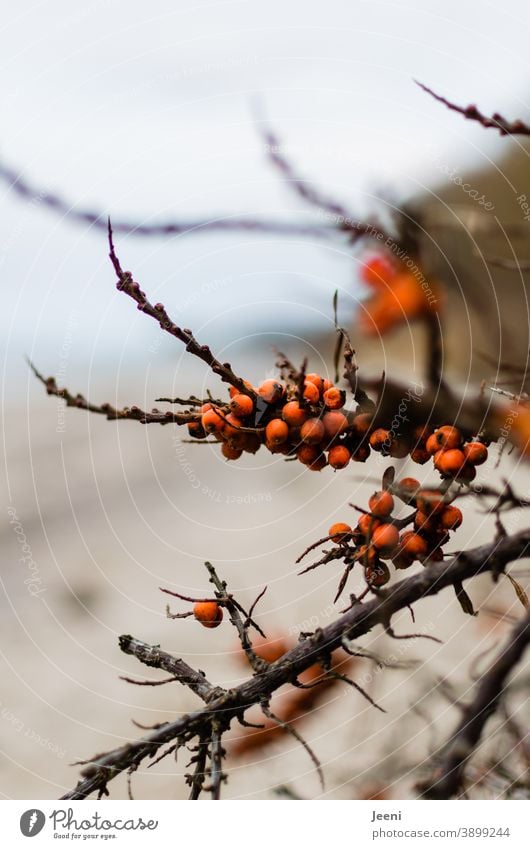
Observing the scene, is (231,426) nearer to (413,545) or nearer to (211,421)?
(211,421)

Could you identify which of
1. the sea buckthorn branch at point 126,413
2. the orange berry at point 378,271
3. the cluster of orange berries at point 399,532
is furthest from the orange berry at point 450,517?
the orange berry at point 378,271

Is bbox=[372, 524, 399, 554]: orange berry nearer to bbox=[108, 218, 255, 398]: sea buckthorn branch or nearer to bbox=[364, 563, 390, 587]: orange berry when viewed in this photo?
bbox=[364, 563, 390, 587]: orange berry

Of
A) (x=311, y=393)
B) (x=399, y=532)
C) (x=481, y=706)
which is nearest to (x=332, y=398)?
(x=311, y=393)

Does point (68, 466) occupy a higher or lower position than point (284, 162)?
higher

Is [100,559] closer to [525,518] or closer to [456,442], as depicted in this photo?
[525,518]

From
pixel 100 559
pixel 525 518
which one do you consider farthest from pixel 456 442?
pixel 100 559

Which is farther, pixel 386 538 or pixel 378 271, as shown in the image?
pixel 378 271

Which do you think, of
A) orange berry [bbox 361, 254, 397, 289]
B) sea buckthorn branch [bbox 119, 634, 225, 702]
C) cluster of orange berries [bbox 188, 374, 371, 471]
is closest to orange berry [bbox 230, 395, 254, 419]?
cluster of orange berries [bbox 188, 374, 371, 471]
